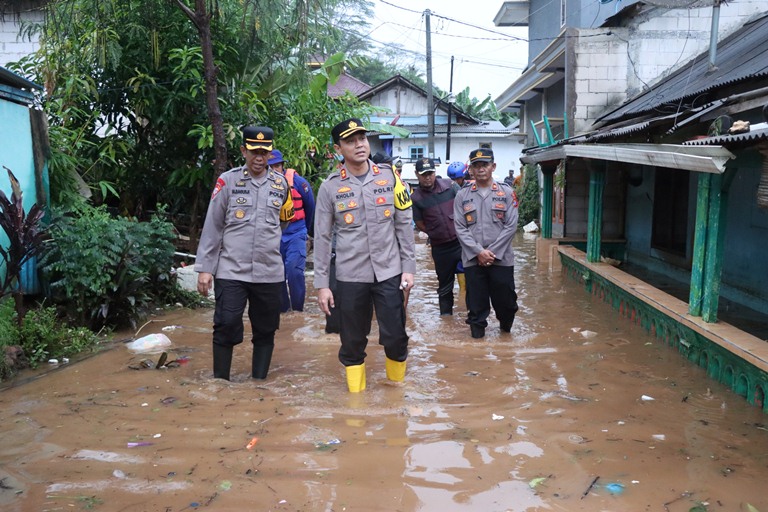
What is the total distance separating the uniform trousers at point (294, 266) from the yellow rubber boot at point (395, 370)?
2648mm

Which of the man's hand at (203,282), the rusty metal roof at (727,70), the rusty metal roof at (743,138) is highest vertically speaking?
the rusty metal roof at (727,70)

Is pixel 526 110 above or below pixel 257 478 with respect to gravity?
above

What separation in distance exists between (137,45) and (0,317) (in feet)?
18.8

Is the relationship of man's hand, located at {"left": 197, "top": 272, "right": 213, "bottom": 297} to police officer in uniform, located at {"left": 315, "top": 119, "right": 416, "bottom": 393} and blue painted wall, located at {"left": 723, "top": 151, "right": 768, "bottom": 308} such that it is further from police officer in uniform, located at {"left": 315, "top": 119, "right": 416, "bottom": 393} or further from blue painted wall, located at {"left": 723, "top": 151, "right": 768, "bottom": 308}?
blue painted wall, located at {"left": 723, "top": 151, "right": 768, "bottom": 308}

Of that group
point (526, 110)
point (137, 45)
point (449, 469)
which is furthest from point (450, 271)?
point (526, 110)

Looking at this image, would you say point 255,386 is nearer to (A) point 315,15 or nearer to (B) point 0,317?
(B) point 0,317

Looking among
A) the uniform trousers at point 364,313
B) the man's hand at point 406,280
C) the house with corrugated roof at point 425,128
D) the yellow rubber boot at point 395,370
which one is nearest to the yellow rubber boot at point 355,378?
the uniform trousers at point 364,313

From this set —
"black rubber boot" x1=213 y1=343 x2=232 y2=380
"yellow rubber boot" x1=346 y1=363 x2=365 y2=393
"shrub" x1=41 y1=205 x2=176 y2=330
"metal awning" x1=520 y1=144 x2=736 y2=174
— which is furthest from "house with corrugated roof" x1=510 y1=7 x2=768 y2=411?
"shrub" x1=41 y1=205 x2=176 y2=330

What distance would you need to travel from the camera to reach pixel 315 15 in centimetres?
925

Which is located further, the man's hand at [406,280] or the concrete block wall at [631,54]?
the concrete block wall at [631,54]

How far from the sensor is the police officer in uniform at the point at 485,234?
6934 millimetres

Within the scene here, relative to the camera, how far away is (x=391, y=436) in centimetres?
445

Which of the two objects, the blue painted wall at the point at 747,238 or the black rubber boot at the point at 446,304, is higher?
the blue painted wall at the point at 747,238

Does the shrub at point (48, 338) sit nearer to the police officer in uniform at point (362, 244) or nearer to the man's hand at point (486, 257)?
the police officer in uniform at point (362, 244)
